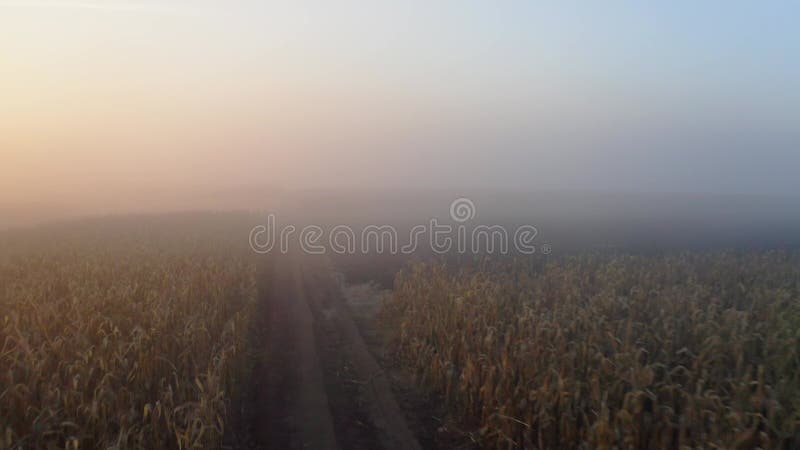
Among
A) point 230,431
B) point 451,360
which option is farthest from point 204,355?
point 451,360

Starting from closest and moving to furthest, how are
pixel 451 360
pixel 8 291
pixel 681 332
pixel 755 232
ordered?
pixel 681 332, pixel 451 360, pixel 8 291, pixel 755 232

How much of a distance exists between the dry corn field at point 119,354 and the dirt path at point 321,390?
2.63 ft

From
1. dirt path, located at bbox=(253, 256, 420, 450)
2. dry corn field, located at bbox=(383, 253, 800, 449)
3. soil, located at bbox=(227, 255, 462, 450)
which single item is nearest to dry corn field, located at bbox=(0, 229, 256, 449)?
soil, located at bbox=(227, 255, 462, 450)

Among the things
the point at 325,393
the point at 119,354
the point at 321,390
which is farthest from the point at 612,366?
the point at 119,354

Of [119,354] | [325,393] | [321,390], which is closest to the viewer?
[119,354]

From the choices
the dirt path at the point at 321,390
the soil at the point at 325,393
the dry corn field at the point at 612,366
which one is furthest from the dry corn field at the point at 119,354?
the dry corn field at the point at 612,366

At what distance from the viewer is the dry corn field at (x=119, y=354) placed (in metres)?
5.57

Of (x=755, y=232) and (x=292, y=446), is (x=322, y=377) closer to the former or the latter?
(x=292, y=446)

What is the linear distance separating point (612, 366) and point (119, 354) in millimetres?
7944

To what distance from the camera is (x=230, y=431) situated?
6.91 m

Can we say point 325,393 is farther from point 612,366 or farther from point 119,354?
point 612,366

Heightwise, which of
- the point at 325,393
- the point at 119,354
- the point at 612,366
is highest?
the point at 119,354

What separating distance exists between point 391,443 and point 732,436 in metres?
4.54

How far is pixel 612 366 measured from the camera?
277 inches
